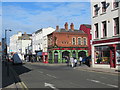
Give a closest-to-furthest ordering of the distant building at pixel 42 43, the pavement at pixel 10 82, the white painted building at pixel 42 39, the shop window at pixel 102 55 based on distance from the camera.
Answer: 1. the pavement at pixel 10 82
2. the shop window at pixel 102 55
3. the distant building at pixel 42 43
4. the white painted building at pixel 42 39

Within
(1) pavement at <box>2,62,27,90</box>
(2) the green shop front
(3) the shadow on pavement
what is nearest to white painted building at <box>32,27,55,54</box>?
(2) the green shop front

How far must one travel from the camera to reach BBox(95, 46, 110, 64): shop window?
93.6ft

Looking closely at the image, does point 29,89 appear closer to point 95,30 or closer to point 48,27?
point 95,30

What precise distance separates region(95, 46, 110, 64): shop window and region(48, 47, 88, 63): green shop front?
24.0 meters

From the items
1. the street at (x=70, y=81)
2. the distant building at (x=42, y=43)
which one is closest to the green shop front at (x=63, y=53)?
the distant building at (x=42, y=43)

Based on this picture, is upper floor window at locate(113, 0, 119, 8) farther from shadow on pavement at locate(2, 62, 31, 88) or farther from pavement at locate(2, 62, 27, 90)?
pavement at locate(2, 62, 27, 90)

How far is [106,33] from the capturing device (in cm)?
2873

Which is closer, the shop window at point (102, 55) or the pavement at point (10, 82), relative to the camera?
the pavement at point (10, 82)

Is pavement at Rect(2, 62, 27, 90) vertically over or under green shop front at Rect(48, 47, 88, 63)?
under

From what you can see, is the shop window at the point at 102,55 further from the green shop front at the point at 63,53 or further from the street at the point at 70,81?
the green shop front at the point at 63,53

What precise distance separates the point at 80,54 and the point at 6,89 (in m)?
45.7

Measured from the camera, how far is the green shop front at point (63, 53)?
179 ft

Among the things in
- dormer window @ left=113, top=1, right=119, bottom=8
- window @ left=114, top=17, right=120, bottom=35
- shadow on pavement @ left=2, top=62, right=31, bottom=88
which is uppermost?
dormer window @ left=113, top=1, right=119, bottom=8

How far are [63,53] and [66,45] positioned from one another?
2.31 metres
